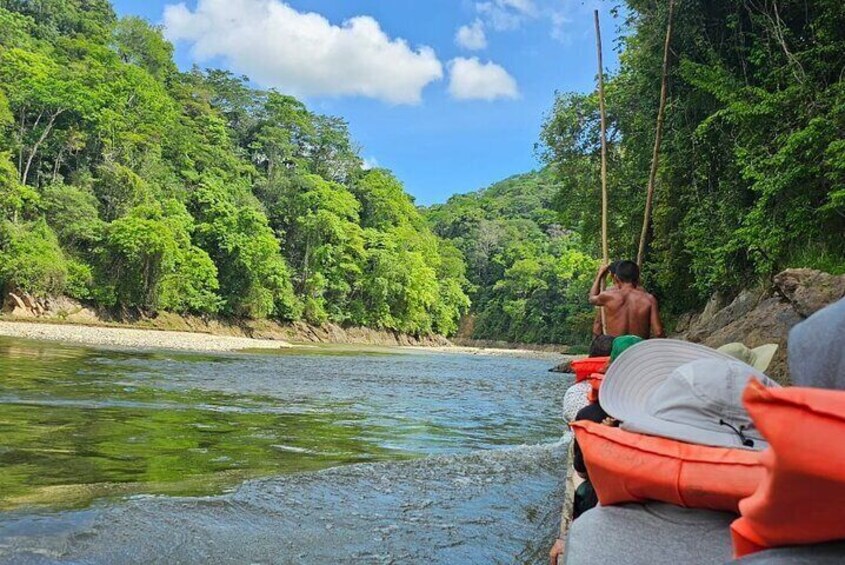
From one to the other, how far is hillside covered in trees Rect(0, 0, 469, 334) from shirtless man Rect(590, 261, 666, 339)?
108ft

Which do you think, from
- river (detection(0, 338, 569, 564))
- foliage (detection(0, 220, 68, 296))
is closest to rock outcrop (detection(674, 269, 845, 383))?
river (detection(0, 338, 569, 564))

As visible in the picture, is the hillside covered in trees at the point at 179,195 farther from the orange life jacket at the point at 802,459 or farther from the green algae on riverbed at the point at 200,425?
the orange life jacket at the point at 802,459

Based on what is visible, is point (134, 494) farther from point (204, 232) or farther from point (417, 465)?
point (204, 232)

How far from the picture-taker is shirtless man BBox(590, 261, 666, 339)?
554cm

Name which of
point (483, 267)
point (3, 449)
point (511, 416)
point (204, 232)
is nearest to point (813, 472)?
point (3, 449)

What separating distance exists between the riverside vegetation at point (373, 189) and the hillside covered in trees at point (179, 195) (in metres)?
0.15

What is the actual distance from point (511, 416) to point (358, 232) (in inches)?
1715

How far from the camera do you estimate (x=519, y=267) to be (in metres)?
67.8

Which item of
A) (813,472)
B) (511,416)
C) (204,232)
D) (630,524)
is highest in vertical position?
(204,232)

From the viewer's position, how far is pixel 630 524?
1.46 m

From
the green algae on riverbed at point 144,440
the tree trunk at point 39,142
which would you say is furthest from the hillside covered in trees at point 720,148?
the tree trunk at point 39,142

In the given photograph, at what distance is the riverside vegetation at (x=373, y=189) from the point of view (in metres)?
10.6

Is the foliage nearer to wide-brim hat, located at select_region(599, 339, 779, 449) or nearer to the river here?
the river

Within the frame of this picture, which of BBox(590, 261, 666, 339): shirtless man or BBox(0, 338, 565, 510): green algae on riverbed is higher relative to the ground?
BBox(590, 261, 666, 339): shirtless man
